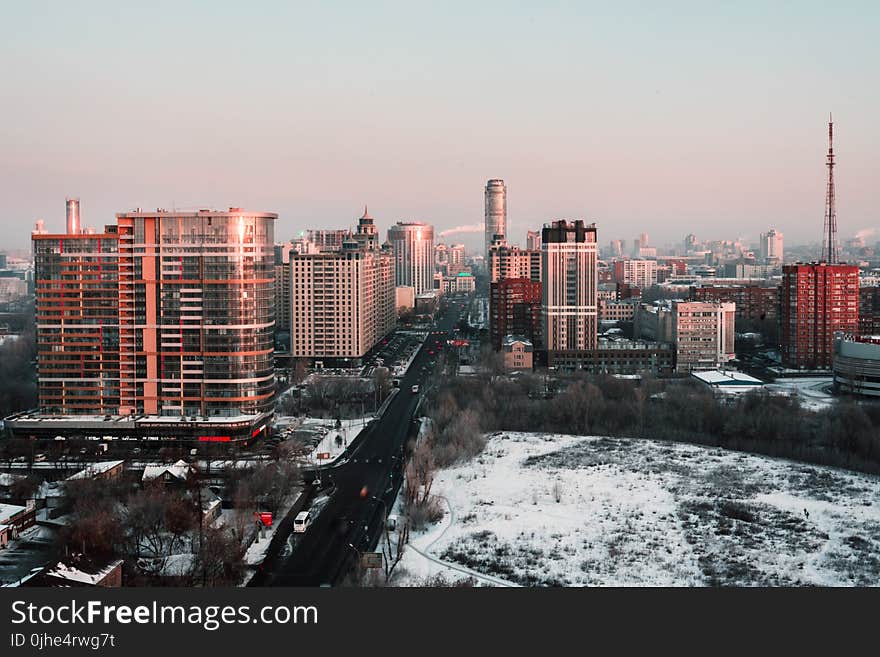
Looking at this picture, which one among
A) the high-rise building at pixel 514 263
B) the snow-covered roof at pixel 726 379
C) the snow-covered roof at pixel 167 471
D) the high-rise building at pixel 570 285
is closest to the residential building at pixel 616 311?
the high-rise building at pixel 514 263

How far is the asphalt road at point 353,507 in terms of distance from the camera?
353 inches

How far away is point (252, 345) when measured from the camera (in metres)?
15.4

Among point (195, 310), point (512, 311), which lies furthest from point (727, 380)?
point (195, 310)

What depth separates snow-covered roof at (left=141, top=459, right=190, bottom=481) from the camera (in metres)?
12.3

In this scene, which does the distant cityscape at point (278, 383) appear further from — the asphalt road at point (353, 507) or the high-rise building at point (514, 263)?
the high-rise building at point (514, 263)

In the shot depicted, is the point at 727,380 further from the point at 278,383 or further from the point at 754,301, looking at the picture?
the point at 754,301

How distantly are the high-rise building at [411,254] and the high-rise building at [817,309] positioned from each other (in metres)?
36.4

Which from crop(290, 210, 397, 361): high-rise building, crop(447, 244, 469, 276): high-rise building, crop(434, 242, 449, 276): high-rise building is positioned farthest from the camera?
crop(447, 244, 469, 276): high-rise building

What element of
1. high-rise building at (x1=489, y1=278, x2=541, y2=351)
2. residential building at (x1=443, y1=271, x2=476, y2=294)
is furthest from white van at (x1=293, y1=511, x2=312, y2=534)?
residential building at (x1=443, y1=271, x2=476, y2=294)

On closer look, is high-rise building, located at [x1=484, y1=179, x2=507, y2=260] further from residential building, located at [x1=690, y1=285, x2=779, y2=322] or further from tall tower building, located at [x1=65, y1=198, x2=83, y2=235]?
tall tower building, located at [x1=65, y1=198, x2=83, y2=235]

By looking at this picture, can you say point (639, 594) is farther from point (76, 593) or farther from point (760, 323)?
point (760, 323)

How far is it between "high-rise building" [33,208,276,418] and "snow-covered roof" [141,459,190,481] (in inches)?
99.7

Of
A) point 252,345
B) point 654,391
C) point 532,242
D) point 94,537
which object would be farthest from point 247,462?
point 532,242

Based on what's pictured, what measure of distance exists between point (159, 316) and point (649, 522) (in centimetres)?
956
